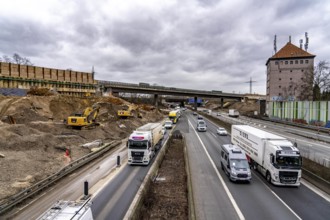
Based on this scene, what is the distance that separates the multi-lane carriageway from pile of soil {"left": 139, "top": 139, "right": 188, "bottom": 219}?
1.02 meters

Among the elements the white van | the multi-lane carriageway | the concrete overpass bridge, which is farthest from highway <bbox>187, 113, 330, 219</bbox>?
the concrete overpass bridge

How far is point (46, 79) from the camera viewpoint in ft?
208

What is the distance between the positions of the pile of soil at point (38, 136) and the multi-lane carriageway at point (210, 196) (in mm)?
3331

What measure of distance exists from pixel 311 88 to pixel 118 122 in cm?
6478

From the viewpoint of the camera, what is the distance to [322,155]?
29047 millimetres

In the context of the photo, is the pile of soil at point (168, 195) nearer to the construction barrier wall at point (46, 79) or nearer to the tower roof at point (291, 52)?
the construction barrier wall at point (46, 79)

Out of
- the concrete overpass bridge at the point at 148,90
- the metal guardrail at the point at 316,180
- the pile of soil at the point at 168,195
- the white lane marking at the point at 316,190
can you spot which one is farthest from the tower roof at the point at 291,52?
the pile of soil at the point at 168,195

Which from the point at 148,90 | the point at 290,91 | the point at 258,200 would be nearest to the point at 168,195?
the point at 258,200

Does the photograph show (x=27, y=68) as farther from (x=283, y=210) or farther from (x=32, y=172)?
(x=283, y=210)

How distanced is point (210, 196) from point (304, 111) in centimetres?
5940

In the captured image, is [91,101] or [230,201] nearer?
[230,201]

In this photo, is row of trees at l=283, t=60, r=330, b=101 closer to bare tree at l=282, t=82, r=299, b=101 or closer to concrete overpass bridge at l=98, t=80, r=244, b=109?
bare tree at l=282, t=82, r=299, b=101

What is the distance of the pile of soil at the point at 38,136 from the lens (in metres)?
20.6

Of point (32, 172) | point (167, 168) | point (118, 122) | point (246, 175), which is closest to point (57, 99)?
point (118, 122)
